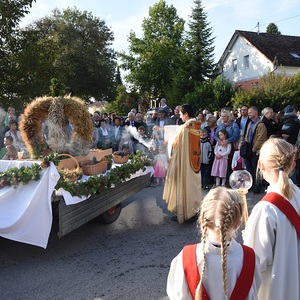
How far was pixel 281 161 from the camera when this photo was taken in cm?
215

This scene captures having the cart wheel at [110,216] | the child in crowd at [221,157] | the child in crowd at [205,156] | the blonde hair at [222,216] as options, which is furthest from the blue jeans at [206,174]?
the blonde hair at [222,216]

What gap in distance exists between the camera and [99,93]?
3709 cm

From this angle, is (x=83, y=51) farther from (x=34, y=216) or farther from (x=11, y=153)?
(x=34, y=216)

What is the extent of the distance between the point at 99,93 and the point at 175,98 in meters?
8.40

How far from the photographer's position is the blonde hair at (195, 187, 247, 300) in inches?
65.3

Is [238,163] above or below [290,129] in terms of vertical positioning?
below

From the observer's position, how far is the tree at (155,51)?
46219mm

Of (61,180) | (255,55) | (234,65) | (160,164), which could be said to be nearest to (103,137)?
(160,164)

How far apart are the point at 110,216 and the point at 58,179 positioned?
1.74 meters

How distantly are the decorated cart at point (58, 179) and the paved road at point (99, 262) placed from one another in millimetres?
341

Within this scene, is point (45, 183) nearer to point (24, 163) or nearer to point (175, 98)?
point (24, 163)

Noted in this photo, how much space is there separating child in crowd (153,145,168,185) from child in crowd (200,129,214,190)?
938 millimetres

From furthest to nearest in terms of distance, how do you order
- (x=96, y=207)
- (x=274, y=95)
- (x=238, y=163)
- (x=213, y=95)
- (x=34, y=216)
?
(x=213, y=95) < (x=274, y=95) < (x=238, y=163) < (x=96, y=207) < (x=34, y=216)

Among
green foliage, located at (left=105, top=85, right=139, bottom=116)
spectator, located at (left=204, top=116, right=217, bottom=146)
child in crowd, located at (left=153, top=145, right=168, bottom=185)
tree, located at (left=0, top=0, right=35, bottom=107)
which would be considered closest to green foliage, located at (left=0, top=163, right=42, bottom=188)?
child in crowd, located at (left=153, top=145, right=168, bottom=185)
